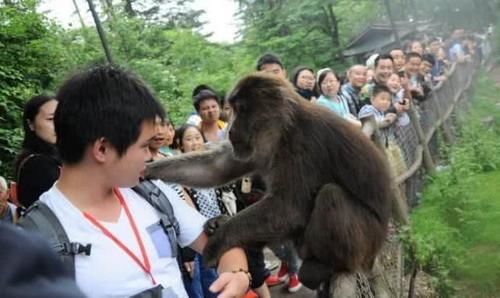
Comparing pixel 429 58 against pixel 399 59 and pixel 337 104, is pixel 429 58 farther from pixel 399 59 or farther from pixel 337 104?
pixel 337 104

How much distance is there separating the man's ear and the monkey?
1373mm

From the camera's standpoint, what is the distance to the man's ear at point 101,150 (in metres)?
1.61

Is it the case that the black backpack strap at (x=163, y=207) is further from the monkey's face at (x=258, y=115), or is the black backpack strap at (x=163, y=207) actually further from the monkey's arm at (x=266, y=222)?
the monkey's face at (x=258, y=115)

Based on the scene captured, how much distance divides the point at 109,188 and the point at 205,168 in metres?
1.70

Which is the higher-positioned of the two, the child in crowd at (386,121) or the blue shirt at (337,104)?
the blue shirt at (337,104)

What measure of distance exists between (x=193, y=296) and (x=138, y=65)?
30.6 ft

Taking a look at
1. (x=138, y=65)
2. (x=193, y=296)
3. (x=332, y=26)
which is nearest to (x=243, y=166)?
(x=193, y=296)

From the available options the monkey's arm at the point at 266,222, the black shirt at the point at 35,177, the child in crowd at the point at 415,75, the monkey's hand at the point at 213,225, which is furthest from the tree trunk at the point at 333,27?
the black shirt at the point at 35,177

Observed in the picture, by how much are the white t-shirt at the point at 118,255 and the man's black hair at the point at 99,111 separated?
17 centimetres

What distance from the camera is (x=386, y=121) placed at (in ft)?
17.3

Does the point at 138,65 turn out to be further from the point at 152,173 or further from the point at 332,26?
the point at 332,26

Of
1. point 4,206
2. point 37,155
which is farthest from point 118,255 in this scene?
point 4,206

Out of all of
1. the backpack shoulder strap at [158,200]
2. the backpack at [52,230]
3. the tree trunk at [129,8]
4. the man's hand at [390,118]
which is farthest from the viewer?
the tree trunk at [129,8]

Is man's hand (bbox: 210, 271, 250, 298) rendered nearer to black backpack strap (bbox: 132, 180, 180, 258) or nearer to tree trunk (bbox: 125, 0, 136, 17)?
black backpack strap (bbox: 132, 180, 180, 258)
